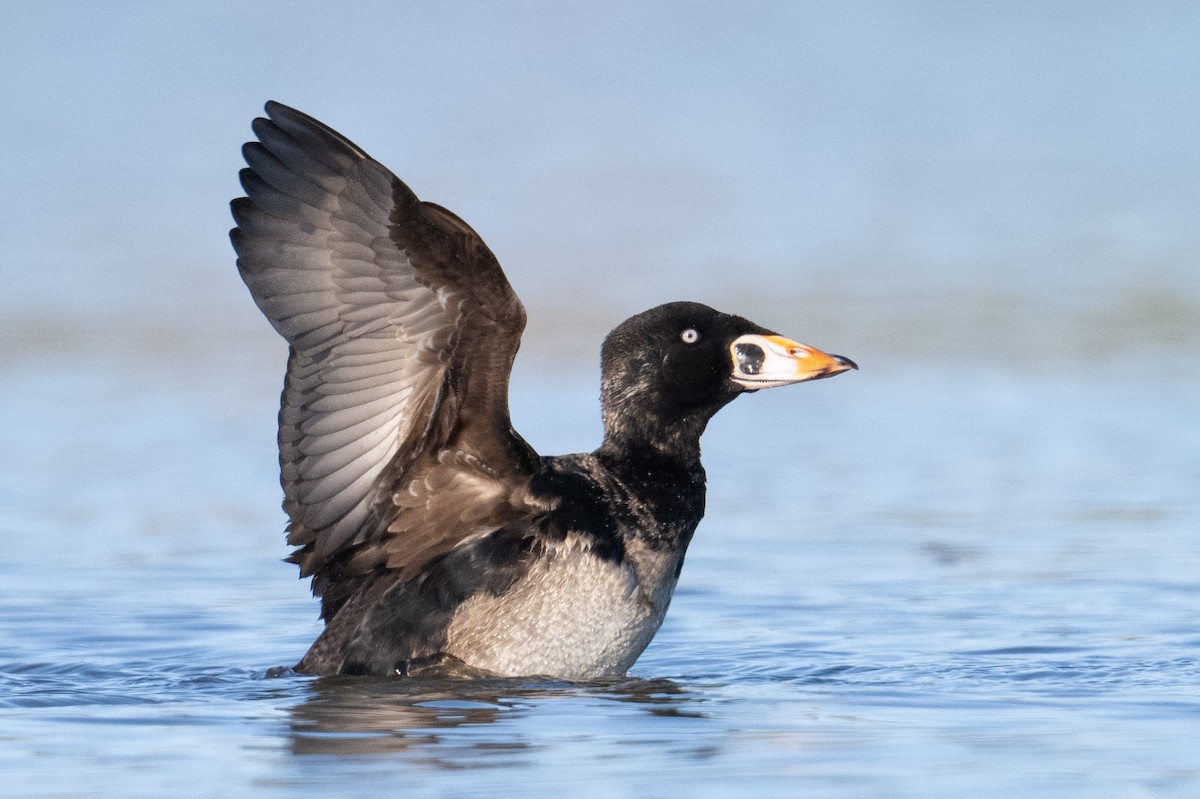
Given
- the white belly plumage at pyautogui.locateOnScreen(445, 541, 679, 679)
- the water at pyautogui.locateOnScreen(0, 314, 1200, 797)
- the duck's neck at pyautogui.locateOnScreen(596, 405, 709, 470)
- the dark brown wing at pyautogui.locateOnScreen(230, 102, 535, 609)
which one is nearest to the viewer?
the water at pyautogui.locateOnScreen(0, 314, 1200, 797)

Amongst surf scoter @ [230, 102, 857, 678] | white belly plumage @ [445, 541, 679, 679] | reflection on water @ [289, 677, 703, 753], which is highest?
surf scoter @ [230, 102, 857, 678]

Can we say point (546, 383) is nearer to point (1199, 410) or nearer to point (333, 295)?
point (1199, 410)

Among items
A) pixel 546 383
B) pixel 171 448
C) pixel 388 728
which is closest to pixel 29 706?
pixel 388 728

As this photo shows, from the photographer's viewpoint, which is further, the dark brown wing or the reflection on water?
the dark brown wing

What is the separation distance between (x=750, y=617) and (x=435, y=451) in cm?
187

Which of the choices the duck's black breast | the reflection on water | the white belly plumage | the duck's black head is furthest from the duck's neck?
the reflection on water

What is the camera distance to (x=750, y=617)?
893 cm

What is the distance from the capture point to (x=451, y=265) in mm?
7266

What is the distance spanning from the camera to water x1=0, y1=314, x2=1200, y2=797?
6047 mm

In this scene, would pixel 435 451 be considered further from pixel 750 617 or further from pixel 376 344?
pixel 750 617

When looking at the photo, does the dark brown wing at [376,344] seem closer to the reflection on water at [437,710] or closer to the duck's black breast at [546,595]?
the duck's black breast at [546,595]

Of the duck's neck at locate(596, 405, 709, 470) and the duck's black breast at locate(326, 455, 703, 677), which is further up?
the duck's neck at locate(596, 405, 709, 470)

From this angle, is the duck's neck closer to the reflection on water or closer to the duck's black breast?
the duck's black breast

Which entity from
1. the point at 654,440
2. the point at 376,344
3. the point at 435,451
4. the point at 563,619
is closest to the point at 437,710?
the point at 563,619
